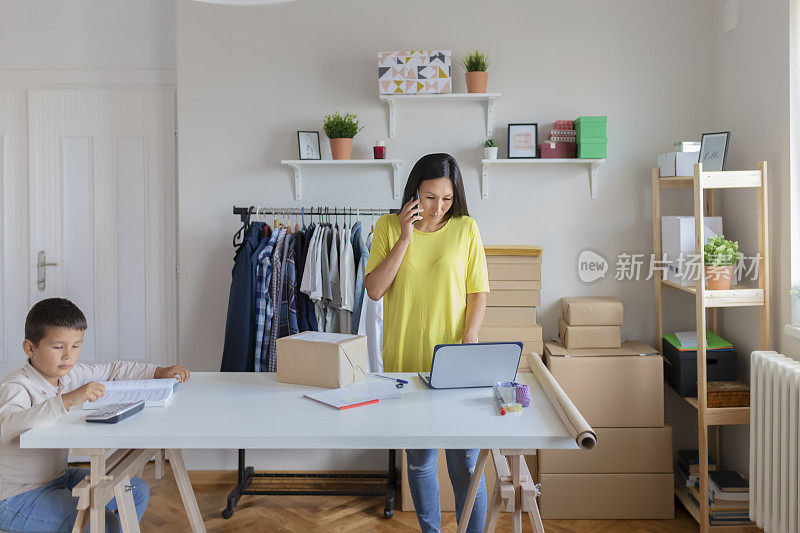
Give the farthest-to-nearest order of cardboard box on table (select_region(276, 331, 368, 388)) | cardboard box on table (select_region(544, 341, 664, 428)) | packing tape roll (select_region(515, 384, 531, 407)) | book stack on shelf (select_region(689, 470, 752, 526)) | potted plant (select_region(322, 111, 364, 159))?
1. potted plant (select_region(322, 111, 364, 159))
2. cardboard box on table (select_region(544, 341, 664, 428))
3. book stack on shelf (select_region(689, 470, 752, 526))
4. cardboard box on table (select_region(276, 331, 368, 388))
5. packing tape roll (select_region(515, 384, 531, 407))

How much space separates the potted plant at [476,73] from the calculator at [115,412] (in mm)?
2176

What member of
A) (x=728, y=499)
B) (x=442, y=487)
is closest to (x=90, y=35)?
(x=442, y=487)

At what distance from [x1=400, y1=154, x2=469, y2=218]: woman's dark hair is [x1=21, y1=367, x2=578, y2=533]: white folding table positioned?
66 cm

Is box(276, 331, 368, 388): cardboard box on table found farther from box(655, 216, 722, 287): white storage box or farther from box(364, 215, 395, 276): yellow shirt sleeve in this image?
box(655, 216, 722, 287): white storage box

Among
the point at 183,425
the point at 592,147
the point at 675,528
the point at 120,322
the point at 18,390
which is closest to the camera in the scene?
the point at 183,425

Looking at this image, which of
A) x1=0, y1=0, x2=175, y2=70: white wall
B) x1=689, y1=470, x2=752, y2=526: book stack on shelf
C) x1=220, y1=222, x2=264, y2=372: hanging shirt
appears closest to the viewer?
x1=689, y1=470, x2=752, y2=526: book stack on shelf

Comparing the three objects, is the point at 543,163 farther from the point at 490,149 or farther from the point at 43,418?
the point at 43,418

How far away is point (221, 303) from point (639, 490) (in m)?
2.28

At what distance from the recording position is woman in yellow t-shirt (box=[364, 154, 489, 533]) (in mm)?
2273

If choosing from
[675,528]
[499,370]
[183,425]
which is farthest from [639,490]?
[183,425]

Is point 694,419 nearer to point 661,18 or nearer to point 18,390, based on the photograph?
point 661,18

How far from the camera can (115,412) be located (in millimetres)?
1842

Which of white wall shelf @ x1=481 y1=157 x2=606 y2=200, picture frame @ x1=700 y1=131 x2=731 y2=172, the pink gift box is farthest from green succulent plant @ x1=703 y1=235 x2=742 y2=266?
the pink gift box

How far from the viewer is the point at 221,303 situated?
360 cm
